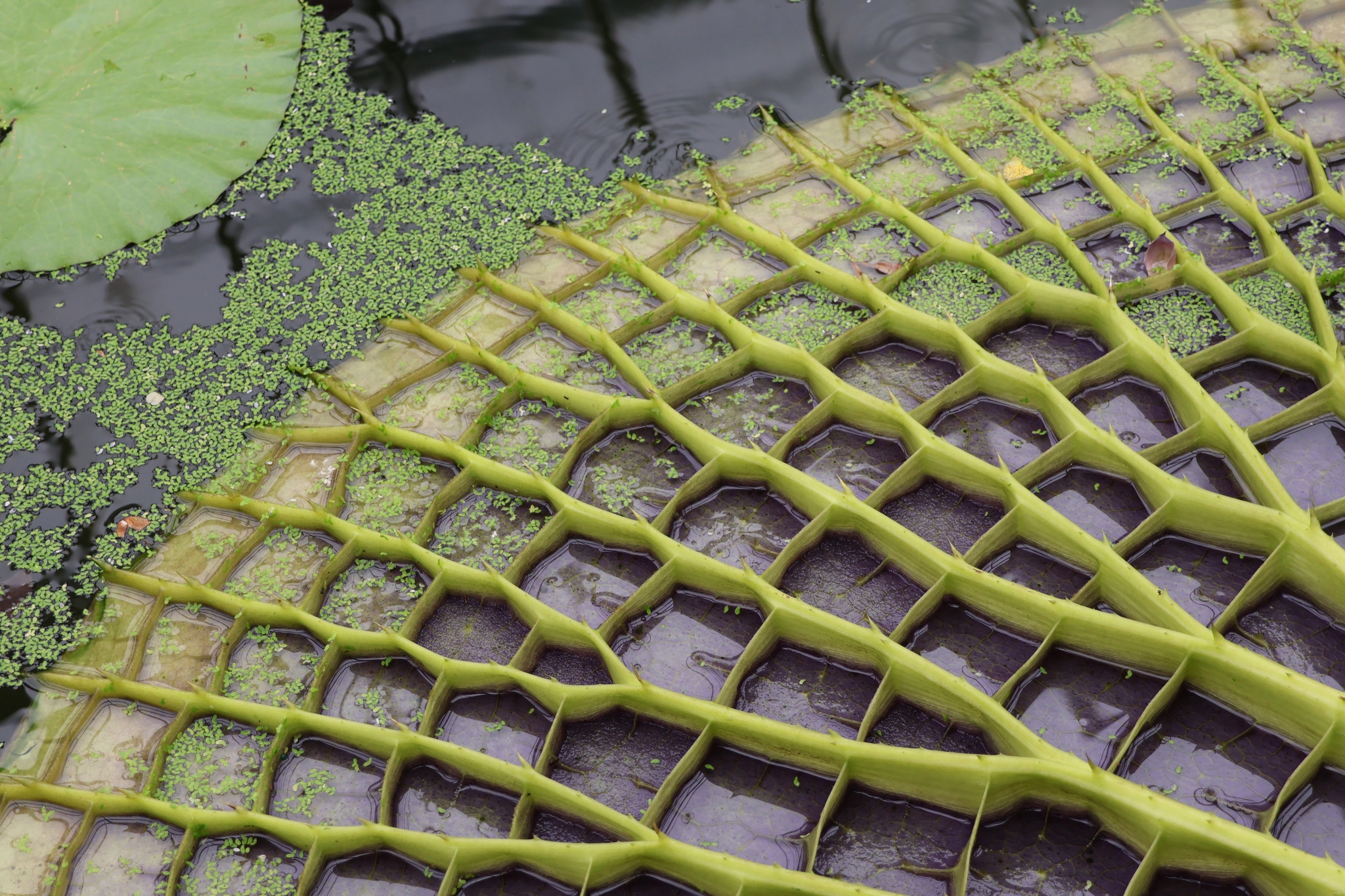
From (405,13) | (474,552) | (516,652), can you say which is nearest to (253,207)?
(405,13)

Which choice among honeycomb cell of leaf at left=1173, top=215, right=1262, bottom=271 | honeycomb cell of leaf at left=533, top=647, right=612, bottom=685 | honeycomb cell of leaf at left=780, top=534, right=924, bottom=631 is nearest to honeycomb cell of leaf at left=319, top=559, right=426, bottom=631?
honeycomb cell of leaf at left=533, top=647, right=612, bottom=685

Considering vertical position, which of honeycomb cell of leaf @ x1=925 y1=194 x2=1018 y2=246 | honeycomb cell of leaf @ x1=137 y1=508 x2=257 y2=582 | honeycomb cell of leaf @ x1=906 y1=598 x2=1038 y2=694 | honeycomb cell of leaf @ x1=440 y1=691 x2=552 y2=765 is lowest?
honeycomb cell of leaf @ x1=440 y1=691 x2=552 y2=765

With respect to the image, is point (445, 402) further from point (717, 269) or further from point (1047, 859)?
A: point (1047, 859)

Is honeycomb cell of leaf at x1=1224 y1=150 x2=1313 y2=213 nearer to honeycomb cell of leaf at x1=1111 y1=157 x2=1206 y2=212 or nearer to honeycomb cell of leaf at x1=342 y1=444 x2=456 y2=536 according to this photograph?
honeycomb cell of leaf at x1=1111 y1=157 x2=1206 y2=212

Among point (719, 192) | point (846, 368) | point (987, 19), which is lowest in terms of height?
point (846, 368)

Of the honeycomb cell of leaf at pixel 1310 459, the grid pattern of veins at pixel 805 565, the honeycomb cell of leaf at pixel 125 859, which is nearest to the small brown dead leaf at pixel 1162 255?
the grid pattern of veins at pixel 805 565

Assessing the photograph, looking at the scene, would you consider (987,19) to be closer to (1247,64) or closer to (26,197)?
(1247,64)

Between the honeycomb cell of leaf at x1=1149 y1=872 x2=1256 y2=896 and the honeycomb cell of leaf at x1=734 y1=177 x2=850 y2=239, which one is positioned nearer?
the honeycomb cell of leaf at x1=1149 y1=872 x2=1256 y2=896
